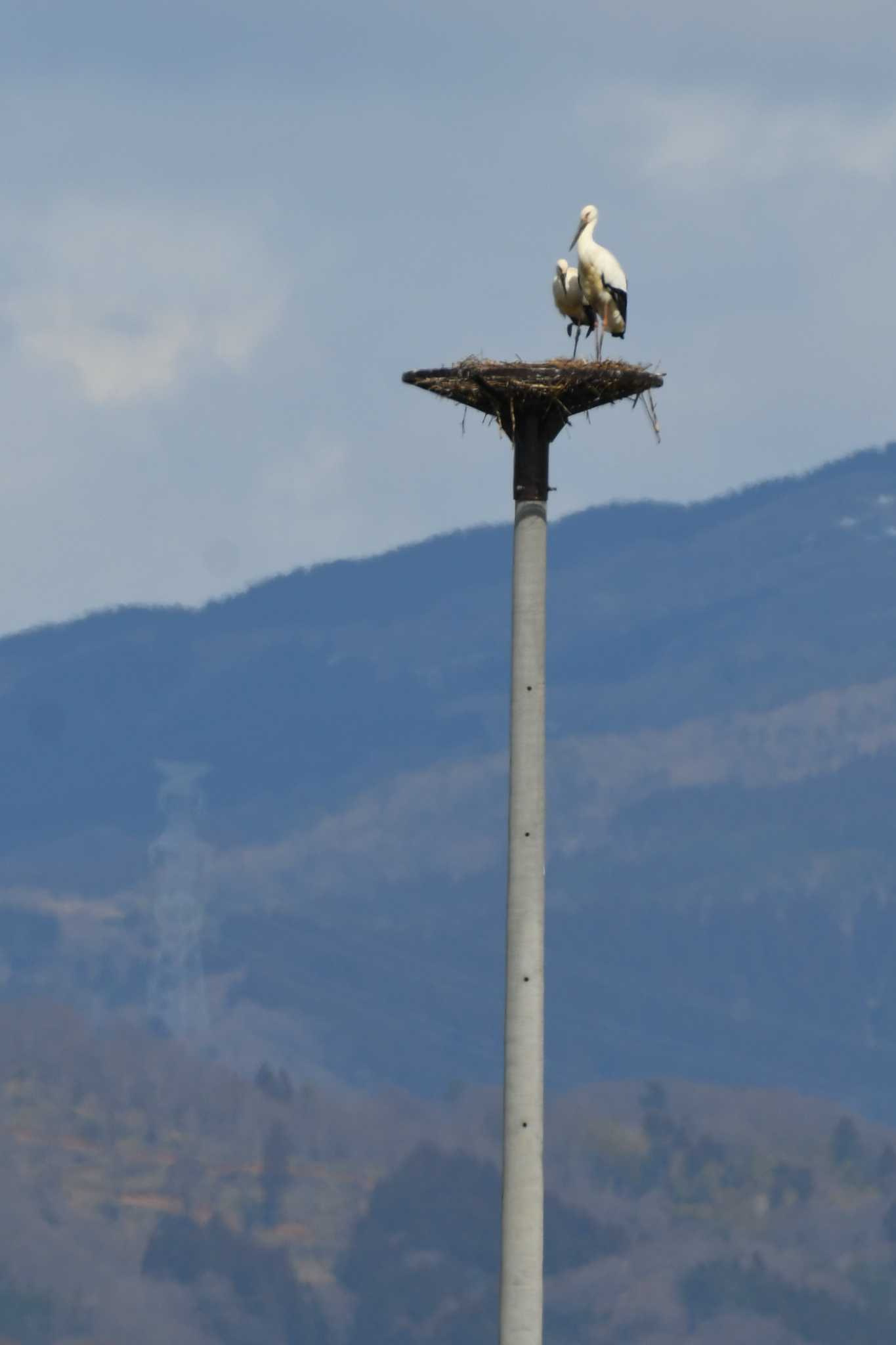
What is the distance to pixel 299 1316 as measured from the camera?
167375mm

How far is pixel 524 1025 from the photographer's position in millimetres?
35000

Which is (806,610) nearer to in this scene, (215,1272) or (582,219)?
(215,1272)

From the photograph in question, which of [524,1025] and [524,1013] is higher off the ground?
[524,1013]

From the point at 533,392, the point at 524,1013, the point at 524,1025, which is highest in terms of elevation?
the point at 533,392

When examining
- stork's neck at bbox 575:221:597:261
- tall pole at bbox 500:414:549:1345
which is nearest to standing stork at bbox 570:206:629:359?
stork's neck at bbox 575:221:597:261

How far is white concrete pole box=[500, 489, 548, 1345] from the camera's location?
115ft

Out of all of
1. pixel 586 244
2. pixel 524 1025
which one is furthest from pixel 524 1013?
pixel 586 244

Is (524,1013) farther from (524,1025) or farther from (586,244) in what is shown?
(586,244)

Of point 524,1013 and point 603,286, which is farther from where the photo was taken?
point 603,286

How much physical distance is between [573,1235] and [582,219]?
12572 cm

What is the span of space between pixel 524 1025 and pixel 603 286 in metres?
13.1

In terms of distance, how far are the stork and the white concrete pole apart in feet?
29.0

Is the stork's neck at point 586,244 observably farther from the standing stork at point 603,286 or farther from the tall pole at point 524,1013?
the tall pole at point 524,1013

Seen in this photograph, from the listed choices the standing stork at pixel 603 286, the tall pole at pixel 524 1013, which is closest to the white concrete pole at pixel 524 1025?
the tall pole at pixel 524 1013
